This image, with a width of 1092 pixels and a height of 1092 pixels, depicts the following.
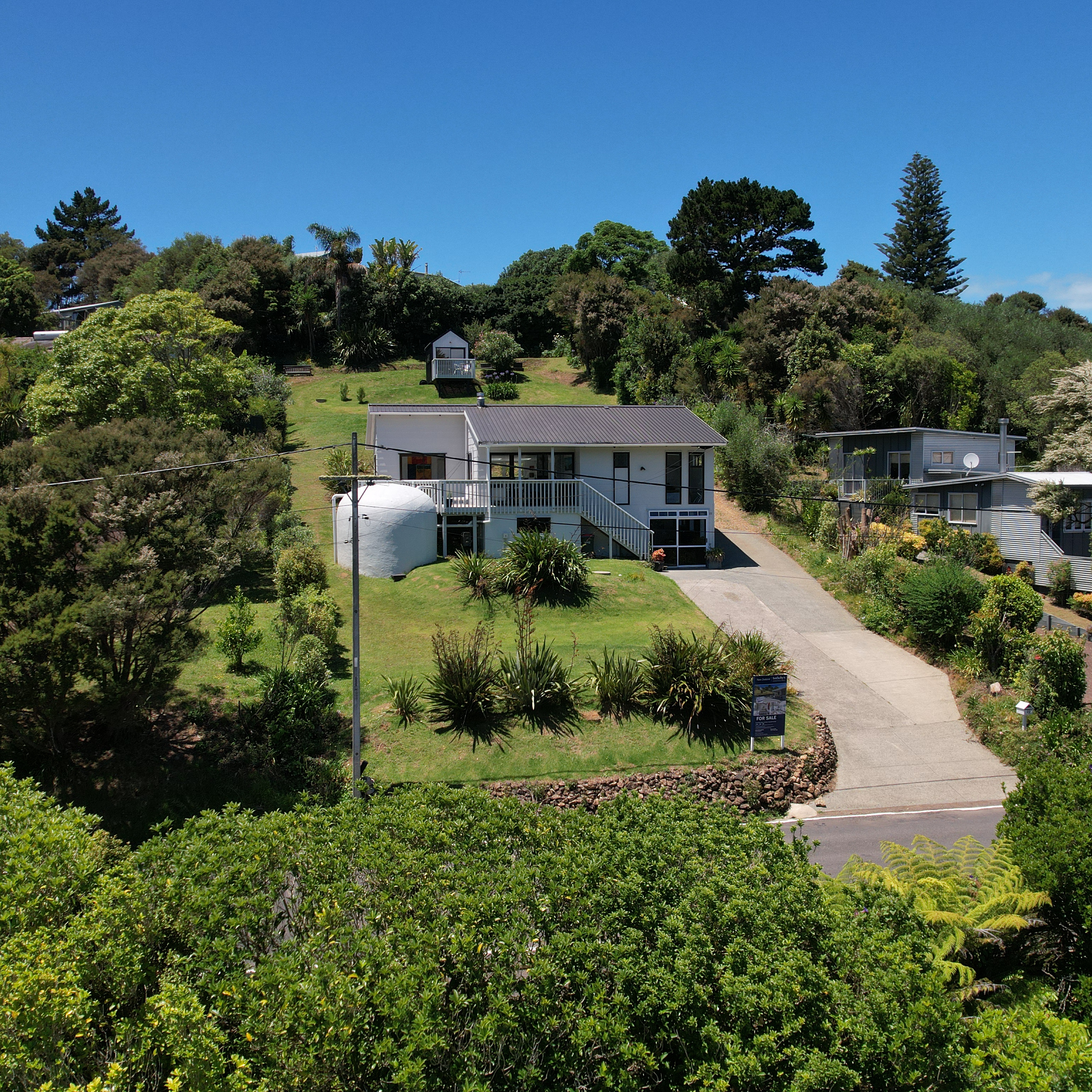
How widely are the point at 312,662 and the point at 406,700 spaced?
2504mm

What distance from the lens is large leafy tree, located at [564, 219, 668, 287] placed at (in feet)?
223

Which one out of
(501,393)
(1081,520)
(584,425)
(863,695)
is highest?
(501,393)

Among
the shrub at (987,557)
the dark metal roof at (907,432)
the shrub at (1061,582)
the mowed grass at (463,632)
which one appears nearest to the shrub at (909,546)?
the shrub at (987,557)

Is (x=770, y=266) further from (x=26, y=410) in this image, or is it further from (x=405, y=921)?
(x=405, y=921)

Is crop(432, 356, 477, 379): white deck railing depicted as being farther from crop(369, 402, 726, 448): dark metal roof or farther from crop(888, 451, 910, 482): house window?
crop(888, 451, 910, 482): house window

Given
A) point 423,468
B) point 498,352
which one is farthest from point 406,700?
point 498,352

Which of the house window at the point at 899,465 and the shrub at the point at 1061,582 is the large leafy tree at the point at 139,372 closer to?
the house window at the point at 899,465

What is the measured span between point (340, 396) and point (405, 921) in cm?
5214

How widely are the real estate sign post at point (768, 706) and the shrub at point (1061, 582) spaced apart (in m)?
14.8

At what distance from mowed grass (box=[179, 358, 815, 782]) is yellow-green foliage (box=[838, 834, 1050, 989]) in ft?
22.9

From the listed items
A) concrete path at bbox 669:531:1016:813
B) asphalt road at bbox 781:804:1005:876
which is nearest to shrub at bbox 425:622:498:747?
asphalt road at bbox 781:804:1005:876

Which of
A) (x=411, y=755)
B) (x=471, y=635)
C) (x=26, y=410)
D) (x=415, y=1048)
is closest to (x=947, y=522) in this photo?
(x=471, y=635)

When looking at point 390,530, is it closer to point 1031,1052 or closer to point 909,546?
point 909,546

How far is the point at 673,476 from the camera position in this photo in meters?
31.8
